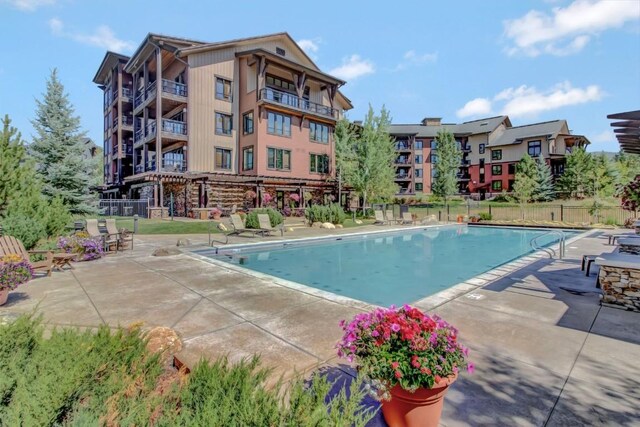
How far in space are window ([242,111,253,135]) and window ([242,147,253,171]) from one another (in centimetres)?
146

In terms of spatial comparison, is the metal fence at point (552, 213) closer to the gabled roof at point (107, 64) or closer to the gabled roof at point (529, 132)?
the gabled roof at point (529, 132)

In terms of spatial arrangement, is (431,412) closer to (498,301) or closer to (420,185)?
(498,301)

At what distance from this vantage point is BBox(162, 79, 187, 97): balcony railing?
24.6 m

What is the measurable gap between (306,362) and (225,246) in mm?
9152

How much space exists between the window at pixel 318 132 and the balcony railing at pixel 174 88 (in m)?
10.8

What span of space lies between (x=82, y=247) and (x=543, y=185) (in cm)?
4635

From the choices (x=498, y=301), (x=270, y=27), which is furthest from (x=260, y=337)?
(x=270, y=27)

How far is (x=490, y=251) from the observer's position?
13703mm

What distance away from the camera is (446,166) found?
1694 inches

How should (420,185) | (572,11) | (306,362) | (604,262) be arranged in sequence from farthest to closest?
(420,185)
(572,11)
(604,262)
(306,362)

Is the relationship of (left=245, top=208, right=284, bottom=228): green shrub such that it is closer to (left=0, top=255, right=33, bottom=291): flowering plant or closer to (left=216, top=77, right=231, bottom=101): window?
(left=0, top=255, right=33, bottom=291): flowering plant

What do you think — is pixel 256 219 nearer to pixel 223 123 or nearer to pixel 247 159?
pixel 247 159

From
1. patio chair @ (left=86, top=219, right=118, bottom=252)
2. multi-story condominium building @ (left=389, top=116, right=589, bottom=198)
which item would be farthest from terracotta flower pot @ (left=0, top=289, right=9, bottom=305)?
multi-story condominium building @ (left=389, top=116, right=589, bottom=198)

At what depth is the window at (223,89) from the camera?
26.2 metres
